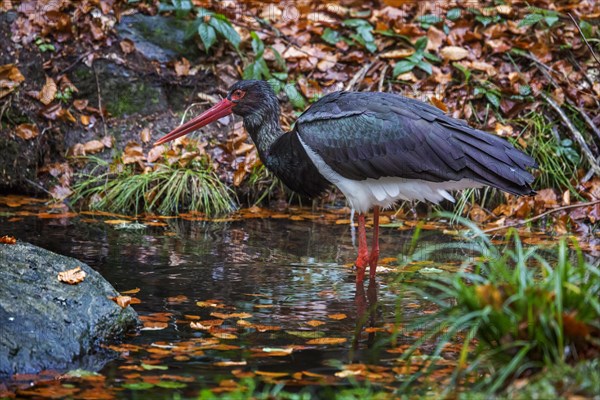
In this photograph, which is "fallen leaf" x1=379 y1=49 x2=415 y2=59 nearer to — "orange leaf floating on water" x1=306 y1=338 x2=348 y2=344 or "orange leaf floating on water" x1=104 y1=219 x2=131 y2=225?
"orange leaf floating on water" x1=104 y1=219 x2=131 y2=225

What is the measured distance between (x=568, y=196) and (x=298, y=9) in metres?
4.04

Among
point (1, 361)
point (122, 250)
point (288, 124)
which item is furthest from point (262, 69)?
point (1, 361)

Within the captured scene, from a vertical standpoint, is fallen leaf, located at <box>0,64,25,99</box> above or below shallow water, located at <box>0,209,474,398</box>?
above

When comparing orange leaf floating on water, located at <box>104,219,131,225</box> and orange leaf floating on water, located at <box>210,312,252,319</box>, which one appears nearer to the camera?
orange leaf floating on water, located at <box>210,312,252,319</box>

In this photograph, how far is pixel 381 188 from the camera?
6531 mm

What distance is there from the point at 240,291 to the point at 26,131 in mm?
4064

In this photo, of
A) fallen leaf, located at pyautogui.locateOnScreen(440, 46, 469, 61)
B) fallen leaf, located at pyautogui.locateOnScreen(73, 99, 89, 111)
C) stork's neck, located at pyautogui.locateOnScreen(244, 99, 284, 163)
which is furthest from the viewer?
fallen leaf, located at pyautogui.locateOnScreen(440, 46, 469, 61)

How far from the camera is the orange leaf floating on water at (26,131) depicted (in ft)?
29.2

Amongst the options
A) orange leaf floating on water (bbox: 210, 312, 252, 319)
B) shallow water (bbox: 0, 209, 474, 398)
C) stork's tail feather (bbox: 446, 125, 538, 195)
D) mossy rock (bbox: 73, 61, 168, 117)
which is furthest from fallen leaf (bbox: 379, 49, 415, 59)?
orange leaf floating on water (bbox: 210, 312, 252, 319)

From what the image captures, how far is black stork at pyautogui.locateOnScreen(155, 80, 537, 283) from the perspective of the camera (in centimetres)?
607

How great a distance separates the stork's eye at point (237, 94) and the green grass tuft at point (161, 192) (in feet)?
4.35

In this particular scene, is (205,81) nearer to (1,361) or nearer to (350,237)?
(350,237)

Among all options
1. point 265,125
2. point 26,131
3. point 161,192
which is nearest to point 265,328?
point 265,125

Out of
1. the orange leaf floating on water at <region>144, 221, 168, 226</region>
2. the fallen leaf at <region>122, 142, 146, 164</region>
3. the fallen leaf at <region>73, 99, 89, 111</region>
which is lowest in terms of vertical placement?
the orange leaf floating on water at <region>144, 221, 168, 226</region>
